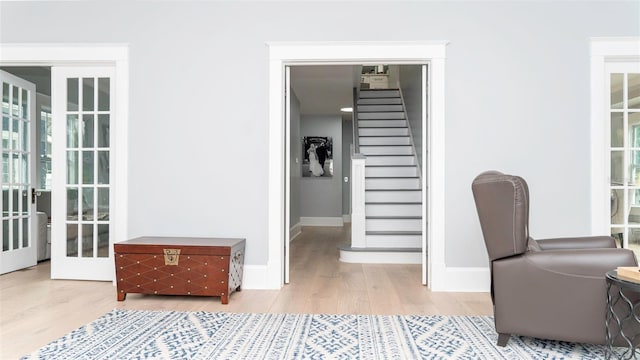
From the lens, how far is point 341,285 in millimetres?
3676

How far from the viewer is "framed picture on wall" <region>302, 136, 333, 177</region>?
9.52 metres

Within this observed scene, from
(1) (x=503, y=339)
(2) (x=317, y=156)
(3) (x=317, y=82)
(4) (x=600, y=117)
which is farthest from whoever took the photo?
(2) (x=317, y=156)

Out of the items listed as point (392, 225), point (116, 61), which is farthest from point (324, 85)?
point (116, 61)

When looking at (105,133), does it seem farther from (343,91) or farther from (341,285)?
(343,91)

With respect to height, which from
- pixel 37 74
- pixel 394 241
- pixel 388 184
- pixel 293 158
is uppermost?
pixel 37 74

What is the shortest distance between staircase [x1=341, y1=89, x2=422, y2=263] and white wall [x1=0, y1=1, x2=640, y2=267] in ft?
4.64

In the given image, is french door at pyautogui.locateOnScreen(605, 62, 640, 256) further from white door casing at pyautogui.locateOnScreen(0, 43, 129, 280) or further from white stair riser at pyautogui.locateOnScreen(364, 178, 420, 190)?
white door casing at pyautogui.locateOnScreen(0, 43, 129, 280)

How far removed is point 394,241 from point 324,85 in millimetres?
3025

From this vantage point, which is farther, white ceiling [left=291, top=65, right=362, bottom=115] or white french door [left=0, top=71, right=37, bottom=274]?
white ceiling [left=291, top=65, right=362, bottom=115]

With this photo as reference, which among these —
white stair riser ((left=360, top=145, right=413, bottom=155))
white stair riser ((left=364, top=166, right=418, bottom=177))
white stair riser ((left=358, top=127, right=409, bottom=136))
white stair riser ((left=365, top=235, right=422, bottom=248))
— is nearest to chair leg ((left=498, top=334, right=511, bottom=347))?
white stair riser ((left=365, top=235, right=422, bottom=248))

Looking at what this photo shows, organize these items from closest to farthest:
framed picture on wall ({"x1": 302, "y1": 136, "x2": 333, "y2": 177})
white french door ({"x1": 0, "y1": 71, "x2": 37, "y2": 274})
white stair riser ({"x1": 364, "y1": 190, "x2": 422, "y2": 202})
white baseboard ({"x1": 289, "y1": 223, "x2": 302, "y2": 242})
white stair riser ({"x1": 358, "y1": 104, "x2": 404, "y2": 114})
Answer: white french door ({"x1": 0, "y1": 71, "x2": 37, "y2": 274}) < white stair riser ({"x1": 364, "y1": 190, "x2": 422, "y2": 202}) < white baseboard ({"x1": 289, "y1": 223, "x2": 302, "y2": 242}) < white stair riser ({"x1": 358, "y1": 104, "x2": 404, "y2": 114}) < framed picture on wall ({"x1": 302, "y1": 136, "x2": 333, "y2": 177})

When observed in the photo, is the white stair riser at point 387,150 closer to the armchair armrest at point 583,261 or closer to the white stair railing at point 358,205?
→ the white stair railing at point 358,205

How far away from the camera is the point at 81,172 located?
12.4 ft

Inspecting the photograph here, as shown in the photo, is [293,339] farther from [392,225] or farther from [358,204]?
[392,225]
